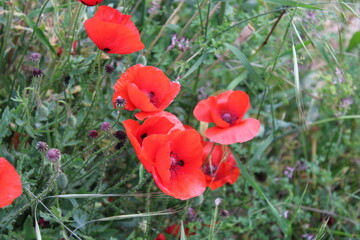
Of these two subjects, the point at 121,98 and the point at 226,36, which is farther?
the point at 226,36

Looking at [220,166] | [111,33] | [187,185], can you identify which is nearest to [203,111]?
[220,166]

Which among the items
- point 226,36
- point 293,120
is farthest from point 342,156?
point 226,36

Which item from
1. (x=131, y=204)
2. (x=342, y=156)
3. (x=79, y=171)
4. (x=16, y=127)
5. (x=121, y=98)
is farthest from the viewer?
(x=342, y=156)

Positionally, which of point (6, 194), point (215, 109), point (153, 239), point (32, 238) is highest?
point (6, 194)

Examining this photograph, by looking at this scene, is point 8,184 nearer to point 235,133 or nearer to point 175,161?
point 175,161

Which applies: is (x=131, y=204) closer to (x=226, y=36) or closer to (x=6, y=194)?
(x=226, y=36)

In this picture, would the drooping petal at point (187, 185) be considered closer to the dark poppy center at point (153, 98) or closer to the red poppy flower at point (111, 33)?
the dark poppy center at point (153, 98)

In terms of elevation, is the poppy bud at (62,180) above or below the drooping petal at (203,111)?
below

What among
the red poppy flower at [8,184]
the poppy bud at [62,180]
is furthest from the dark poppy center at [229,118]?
the red poppy flower at [8,184]
